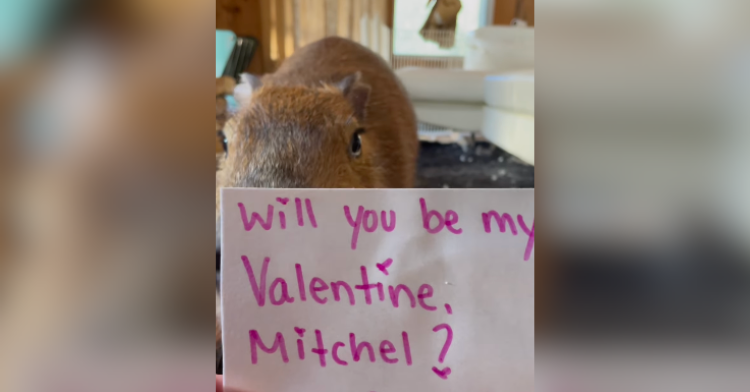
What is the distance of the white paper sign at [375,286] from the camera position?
0.32 m

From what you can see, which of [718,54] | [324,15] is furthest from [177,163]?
[324,15]

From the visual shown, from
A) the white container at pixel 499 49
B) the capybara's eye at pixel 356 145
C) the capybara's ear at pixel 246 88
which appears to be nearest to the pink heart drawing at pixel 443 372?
the capybara's eye at pixel 356 145

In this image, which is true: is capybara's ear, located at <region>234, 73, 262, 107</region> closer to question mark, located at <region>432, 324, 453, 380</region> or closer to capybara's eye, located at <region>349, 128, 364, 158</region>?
capybara's eye, located at <region>349, 128, 364, 158</region>

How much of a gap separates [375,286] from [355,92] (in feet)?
1.60

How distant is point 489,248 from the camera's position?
1.05 ft

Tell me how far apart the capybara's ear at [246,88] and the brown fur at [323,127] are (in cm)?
1

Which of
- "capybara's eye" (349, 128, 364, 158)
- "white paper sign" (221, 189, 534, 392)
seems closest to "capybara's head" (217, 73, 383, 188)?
"capybara's eye" (349, 128, 364, 158)

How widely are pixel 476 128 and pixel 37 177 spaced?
104 centimetres

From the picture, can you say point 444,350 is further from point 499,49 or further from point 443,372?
point 499,49

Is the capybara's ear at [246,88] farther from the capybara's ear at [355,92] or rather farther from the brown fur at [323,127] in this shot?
the capybara's ear at [355,92]

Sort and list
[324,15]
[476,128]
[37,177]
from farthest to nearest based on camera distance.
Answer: [476,128]
[324,15]
[37,177]

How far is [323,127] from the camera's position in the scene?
65 cm

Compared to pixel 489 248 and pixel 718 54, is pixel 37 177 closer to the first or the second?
pixel 489 248

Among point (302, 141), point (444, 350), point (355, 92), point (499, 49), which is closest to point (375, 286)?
point (444, 350)
